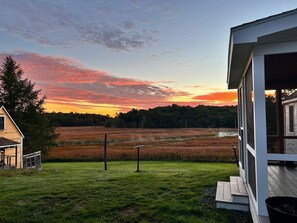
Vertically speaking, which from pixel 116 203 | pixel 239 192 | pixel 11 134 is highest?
pixel 11 134

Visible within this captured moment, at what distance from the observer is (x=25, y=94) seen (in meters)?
27.8

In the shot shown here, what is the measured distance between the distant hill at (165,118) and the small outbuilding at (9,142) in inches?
706

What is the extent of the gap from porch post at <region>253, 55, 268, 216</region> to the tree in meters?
26.8

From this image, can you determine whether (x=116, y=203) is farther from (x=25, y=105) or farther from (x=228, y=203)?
(x=25, y=105)

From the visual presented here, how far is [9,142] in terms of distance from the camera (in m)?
18.2

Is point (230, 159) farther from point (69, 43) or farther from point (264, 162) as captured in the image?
point (264, 162)

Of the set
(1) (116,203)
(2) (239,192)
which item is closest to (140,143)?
(1) (116,203)

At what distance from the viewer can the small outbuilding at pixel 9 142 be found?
59.7 ft

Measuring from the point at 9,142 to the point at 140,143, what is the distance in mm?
18584

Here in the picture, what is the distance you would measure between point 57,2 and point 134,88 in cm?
1457

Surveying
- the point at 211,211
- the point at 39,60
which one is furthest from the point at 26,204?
the point at 39,60

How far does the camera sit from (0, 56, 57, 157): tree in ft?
88.3

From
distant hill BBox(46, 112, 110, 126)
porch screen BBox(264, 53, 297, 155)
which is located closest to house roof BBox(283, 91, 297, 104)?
porch screen BBox(264, 53, 297, 155)

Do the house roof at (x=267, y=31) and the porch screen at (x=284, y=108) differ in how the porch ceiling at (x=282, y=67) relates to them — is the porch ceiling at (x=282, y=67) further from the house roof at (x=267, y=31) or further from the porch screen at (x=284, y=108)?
the house roof at (x=267, y=31)
